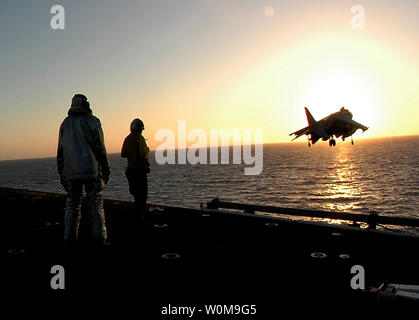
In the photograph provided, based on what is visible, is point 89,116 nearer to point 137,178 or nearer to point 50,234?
point 137,178

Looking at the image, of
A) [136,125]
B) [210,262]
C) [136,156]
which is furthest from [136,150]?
[210,262]

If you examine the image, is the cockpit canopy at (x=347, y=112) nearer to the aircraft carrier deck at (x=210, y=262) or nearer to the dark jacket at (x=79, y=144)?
the aircraft carrier deck at (x=210, y=262)

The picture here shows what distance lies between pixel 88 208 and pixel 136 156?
2.45 m

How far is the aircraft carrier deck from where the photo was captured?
145 inches

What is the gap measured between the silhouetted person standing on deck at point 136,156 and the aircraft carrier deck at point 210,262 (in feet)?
3.53

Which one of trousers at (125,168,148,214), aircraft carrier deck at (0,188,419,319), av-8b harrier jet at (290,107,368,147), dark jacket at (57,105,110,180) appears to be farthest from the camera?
av-8b harrier jet at (290,107,368,147)

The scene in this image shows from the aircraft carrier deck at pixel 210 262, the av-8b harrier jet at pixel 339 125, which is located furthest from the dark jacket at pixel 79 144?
the av-8b harrier jet at pixel 339 125

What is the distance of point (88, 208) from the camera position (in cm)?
505

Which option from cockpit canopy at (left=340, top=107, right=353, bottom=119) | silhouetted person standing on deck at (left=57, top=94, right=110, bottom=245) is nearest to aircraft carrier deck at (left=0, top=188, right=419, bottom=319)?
silhouetted person standing on deck at (left=57, top=94, right=110, bottom=245)

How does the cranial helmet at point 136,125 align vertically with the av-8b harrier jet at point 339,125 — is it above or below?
below

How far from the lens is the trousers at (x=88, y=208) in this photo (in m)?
4.95

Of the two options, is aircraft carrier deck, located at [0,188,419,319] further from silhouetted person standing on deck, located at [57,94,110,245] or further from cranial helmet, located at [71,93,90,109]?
cranial helmet, located at [71,93,90,109]

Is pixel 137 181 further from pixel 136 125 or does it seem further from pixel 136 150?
pixel 136 125
